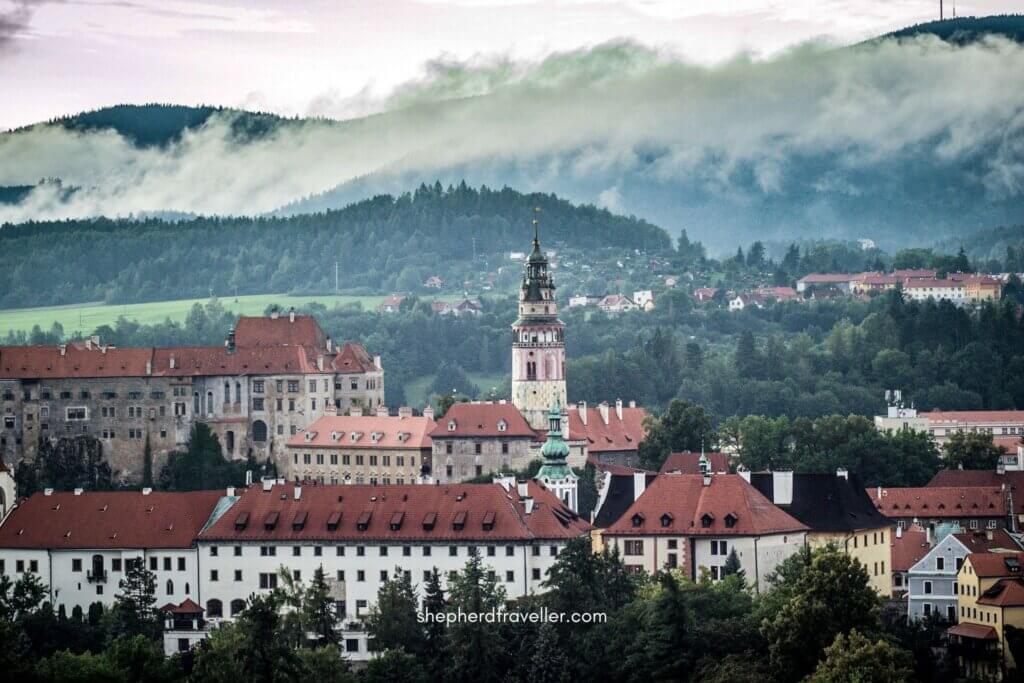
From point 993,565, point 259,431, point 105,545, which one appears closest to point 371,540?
point 105,545

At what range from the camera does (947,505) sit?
117000mm

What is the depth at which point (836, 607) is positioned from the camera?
265ft

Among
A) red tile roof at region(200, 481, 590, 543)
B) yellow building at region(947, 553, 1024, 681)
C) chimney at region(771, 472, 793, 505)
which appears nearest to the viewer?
Result: yellow building at region(947, 553, 1024, 681)

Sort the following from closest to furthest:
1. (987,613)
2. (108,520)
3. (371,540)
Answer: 1. (987,613)
2. (371,540)
3. (108,520)

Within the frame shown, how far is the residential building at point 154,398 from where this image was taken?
136m

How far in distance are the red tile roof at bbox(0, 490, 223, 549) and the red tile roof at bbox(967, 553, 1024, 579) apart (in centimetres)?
2927

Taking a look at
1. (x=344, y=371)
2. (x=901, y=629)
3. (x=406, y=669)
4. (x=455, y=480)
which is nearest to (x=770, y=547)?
(x=901, y=629)

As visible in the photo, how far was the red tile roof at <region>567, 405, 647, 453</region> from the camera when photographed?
132m

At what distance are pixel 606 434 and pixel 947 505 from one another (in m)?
22.9

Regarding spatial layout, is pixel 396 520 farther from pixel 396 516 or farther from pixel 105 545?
A: pixel 105 545

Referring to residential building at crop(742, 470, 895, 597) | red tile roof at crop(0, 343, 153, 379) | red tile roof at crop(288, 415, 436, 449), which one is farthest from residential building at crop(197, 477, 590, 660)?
red tile roof at crop(0, 343, 153, 379)

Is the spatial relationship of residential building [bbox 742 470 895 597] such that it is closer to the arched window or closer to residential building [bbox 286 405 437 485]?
residential building [bbox 286 405 437 485]

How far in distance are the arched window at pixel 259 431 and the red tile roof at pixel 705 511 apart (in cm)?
4372

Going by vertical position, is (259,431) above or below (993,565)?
above
